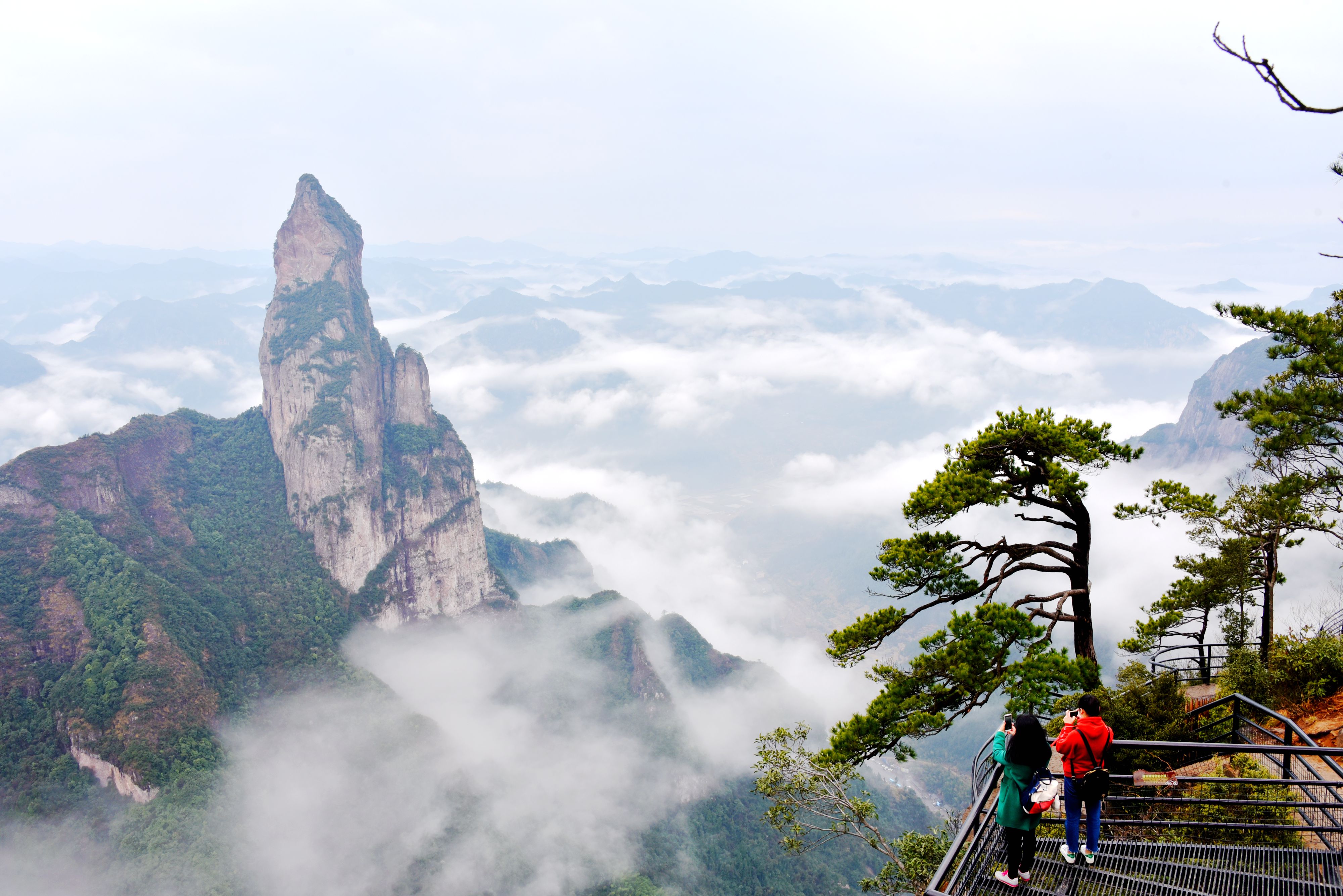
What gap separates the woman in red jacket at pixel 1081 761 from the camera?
8586 millimetres

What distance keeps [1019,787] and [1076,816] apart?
1.18 metres

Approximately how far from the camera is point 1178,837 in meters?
10.6

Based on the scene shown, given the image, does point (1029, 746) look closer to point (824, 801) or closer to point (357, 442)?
point (824, 801)

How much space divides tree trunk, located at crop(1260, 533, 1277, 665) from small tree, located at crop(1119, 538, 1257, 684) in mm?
315

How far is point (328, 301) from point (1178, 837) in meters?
116

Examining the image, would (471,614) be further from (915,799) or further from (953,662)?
(953,662)

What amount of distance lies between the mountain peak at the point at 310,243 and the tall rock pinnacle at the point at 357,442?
162 millimetres

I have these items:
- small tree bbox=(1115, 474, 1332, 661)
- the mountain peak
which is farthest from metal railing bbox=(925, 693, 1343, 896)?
the mountain peak

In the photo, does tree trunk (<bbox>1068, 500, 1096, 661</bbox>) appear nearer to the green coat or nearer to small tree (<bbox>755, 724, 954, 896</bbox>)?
small tree (<bbox>755, 724, 954, 896</bbox>)

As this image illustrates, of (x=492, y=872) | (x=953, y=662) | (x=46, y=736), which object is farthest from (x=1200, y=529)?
(x=46, y=736)

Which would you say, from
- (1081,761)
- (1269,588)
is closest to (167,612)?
(1081,761)

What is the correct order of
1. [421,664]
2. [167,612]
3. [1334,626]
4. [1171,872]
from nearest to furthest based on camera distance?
[1171,872] < [1334,626] < [167,612] < [421,664]

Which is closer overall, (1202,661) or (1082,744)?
(1082,744)

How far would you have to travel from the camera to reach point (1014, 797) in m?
8.41
